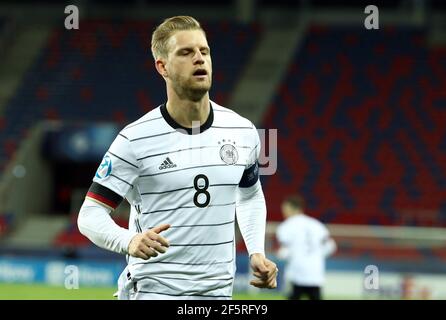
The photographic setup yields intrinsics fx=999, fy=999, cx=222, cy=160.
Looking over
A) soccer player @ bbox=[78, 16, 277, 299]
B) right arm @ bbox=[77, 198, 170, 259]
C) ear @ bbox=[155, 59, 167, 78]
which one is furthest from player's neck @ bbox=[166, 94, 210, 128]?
right arm @ bbox=[77, 198, 170, 259]

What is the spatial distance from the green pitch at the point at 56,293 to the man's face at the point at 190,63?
1078 cm

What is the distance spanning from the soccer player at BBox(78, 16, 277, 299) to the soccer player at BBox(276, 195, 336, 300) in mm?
8267

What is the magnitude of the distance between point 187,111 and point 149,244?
0.79 meters

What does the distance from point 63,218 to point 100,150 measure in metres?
1.97

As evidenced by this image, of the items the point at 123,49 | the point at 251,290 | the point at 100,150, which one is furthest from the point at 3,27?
the point at 251,290

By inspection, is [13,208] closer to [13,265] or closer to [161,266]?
[13,265]

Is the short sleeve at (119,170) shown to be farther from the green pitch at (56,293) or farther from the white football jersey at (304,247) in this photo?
the green pitch at (56,293)

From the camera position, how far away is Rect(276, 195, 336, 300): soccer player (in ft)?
43.3

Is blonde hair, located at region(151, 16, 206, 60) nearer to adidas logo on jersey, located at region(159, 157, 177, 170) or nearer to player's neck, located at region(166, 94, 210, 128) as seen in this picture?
player's neck, located at region(166, 94, 210, 128)

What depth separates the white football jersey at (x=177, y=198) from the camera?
478 cm

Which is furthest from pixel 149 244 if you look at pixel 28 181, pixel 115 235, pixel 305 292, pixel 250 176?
pixel 28 181

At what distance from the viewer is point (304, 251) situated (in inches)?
523

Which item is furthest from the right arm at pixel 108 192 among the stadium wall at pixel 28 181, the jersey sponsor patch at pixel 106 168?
the stadium wall at pixel 28 181
